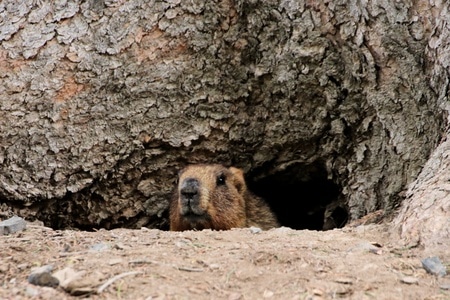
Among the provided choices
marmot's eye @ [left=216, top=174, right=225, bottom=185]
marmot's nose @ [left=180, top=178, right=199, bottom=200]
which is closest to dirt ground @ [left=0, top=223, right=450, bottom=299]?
marmot's nose @ [left=180, top=178, right=199, bottom=200]

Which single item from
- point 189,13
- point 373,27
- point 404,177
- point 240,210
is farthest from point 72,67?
point 404,177

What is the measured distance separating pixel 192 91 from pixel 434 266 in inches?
157

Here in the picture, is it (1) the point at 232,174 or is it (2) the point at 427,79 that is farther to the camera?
(1) the point at 232,174

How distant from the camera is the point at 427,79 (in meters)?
6.61

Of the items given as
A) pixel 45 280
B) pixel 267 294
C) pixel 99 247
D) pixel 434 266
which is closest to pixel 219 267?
pixel 267 294

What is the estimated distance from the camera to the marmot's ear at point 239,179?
823cm

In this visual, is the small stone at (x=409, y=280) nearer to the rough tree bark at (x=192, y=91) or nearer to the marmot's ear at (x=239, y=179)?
the rough tree bark at (x=192, y=91)

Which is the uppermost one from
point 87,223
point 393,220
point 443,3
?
point 443,3

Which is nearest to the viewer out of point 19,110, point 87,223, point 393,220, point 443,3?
point 393,220

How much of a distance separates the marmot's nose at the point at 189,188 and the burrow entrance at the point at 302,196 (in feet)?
4.75

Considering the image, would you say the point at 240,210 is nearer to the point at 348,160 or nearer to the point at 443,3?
the point at 348,160

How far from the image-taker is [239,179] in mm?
8320

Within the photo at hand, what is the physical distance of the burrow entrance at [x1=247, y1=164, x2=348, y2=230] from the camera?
8.51 meters

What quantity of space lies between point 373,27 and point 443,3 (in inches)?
27.8
